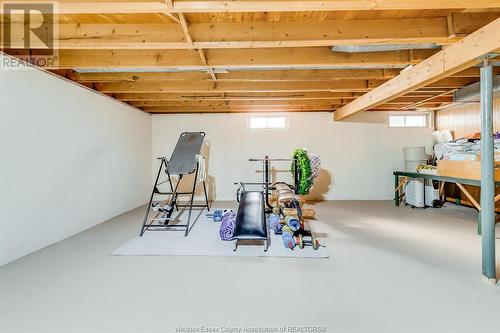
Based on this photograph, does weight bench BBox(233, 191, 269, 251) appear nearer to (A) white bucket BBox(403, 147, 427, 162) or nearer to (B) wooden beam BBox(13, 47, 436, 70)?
(B) wooden beam BBox(13, 47, 436, 70)

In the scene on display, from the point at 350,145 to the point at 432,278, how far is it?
16.1ft

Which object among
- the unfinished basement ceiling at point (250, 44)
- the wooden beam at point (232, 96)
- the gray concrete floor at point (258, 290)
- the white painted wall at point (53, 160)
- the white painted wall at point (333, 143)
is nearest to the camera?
the gray concrete floor at point (258, 290)

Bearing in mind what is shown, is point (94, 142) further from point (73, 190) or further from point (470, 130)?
point (470, 130)

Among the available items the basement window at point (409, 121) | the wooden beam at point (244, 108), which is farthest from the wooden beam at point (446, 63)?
the basement window at point (409, 121)

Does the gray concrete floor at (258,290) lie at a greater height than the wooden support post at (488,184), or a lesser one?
lesser

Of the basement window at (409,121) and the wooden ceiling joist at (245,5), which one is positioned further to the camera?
the basement window at (409,121)

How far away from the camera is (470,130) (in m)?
5.83

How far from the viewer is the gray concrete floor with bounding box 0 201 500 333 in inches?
71.6

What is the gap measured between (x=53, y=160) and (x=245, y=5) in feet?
11.3

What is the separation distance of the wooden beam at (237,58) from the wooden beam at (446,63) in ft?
0.79

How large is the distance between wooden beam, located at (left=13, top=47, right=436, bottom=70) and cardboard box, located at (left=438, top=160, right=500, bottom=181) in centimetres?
219

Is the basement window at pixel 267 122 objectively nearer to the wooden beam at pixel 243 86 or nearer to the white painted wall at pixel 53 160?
the wooden beam at pixel 243 86

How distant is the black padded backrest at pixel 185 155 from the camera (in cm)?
436

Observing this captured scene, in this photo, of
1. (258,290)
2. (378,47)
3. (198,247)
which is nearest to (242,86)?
(378,47)
